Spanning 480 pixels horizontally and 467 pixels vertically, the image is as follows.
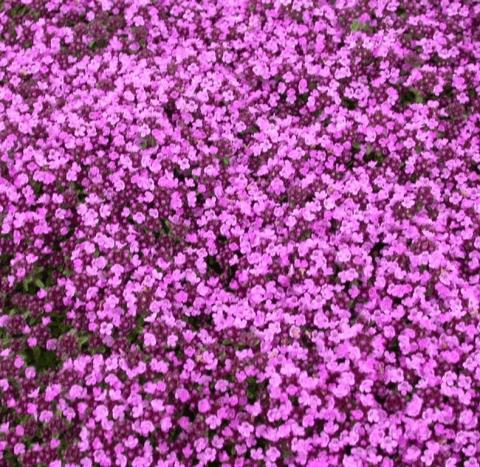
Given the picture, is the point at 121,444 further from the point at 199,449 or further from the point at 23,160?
the point at 23,160

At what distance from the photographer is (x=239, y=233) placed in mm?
6594

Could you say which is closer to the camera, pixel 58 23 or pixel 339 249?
pixel 339 249

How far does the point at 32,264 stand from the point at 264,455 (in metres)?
2.44

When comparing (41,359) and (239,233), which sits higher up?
(239,233)

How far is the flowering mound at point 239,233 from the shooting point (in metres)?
5.63

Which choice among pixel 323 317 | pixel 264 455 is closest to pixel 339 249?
pixel 323 317

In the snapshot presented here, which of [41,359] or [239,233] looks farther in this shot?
[239,233]

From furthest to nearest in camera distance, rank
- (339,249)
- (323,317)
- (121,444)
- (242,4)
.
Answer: (242,4)
(339,249)
(323,317)
(121,444)

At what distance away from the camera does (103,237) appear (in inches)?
257

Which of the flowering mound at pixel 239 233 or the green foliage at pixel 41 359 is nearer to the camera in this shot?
the flowering mound at pixel 239 233

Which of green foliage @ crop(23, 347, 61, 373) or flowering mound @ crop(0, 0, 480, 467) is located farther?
green foliage @ crop(23, 347, 61, 373)

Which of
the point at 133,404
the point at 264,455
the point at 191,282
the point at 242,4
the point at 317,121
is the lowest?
the point at 264,455

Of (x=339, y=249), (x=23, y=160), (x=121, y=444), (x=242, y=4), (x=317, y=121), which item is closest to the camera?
(x=121, y=444)

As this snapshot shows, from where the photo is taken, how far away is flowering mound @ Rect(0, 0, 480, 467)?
18.5 feet
